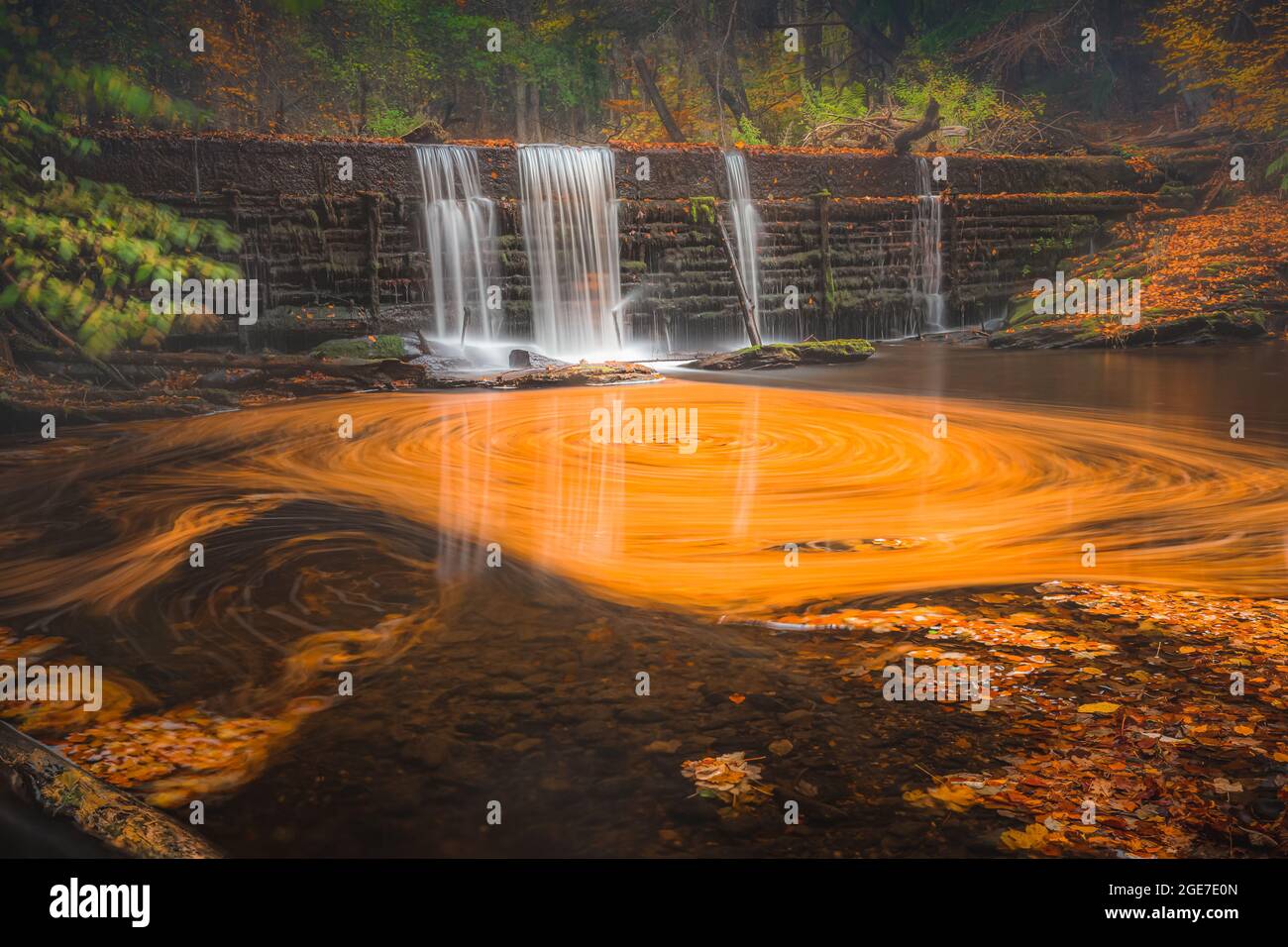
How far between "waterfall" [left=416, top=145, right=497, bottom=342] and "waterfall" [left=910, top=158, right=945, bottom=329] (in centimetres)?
836

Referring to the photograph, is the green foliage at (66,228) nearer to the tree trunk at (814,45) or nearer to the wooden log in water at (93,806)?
the wooden log in water at (93,806)

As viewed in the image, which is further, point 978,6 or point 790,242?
point 978,6

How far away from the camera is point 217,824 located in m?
2.85

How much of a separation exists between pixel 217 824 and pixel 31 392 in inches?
344

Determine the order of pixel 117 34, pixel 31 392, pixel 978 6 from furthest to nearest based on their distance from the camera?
pixel 978 6
pixel 117 34
pixel 31 392

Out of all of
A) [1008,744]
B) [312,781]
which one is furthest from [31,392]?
[1008,744]

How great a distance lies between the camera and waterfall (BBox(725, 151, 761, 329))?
18.0 metres

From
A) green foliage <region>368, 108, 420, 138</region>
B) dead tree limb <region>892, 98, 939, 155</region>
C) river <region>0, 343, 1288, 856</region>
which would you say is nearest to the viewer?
river <region>0, 343, 1288, 856</region>

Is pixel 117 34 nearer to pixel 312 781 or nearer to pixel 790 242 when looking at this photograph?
pixel 790 242

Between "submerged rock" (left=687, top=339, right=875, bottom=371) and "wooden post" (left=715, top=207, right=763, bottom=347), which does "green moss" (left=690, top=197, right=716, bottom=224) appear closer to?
"wooden post" (left=715, top=207, right=763, bottom=347)

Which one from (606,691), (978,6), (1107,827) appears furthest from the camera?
(978,6)

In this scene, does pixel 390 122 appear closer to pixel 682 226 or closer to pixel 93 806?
pixel 682 226

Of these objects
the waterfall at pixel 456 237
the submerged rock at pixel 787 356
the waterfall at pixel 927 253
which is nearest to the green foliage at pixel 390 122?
the waterfall at pixel 456 237

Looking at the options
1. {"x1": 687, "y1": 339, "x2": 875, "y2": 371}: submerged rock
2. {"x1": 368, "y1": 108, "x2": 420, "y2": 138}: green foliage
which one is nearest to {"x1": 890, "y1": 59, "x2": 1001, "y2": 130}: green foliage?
{"x1": 687, "y1": 339, "x2": 875, "y2": 371}: submerged rock
